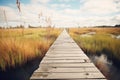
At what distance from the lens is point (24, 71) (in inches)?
144

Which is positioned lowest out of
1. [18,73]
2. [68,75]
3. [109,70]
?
[109,70]

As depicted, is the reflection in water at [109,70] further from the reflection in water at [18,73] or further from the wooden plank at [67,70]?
the reflection in water at [18,73]

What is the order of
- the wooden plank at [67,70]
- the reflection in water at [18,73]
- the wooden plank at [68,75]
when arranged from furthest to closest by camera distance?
the reflection in water at [18,73], the wooden plank at [67,70], the wooden plank at [68,75]

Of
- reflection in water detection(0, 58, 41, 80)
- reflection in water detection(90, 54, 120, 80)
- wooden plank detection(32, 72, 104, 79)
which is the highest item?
wooden plank detection(32, 72, 104, 79)

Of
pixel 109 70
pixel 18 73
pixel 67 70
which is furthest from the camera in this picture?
pixel 109 70

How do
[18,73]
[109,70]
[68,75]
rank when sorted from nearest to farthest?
[68,75], [18,73], [109,70]

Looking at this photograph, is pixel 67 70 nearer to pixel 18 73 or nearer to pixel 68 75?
pixel 68 75

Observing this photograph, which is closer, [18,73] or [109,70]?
[18,73]

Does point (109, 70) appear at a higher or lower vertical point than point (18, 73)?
lower

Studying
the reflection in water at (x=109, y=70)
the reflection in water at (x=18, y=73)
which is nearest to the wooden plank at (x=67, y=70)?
the reflection in water at (x=18, y=73)

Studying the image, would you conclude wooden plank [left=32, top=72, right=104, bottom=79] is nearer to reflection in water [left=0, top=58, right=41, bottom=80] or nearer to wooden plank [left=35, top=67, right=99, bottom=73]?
wooden plank [left=35, top=67, right=99, bottom=73]

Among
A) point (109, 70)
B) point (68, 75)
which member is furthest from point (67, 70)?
point (109, 70)

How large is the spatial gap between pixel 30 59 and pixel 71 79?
2206 millimetres

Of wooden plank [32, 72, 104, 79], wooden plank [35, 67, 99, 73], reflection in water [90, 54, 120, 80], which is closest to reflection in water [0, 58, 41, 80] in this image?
wooden plank [35, 67, 99, 73]
